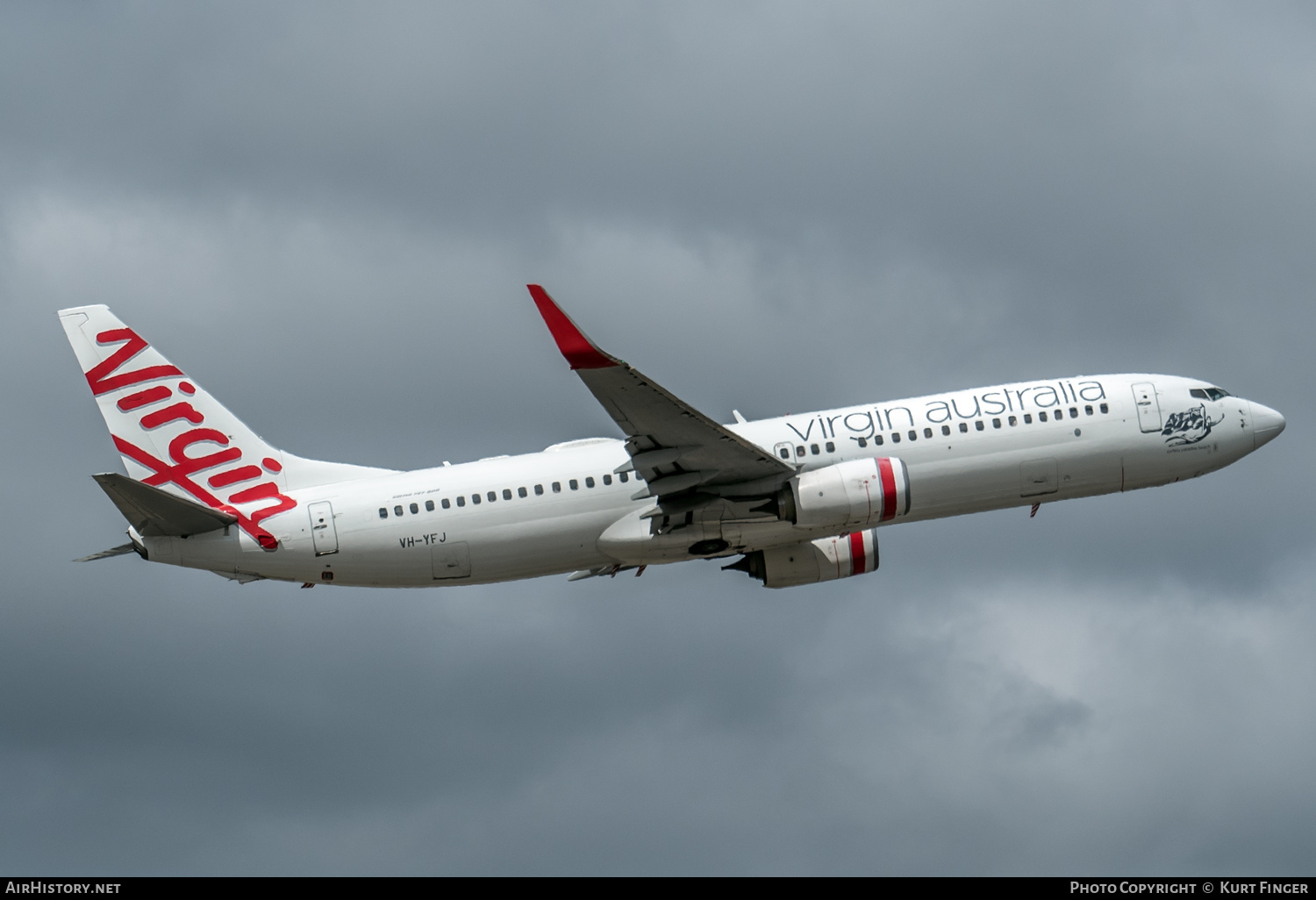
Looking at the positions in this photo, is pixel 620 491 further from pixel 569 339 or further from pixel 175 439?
pixel 175 439

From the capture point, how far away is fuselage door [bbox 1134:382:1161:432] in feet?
201

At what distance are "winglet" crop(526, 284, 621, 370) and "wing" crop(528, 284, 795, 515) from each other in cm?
3

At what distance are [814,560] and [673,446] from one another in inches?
399

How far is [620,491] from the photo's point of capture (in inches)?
2312

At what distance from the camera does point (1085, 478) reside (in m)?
60.6

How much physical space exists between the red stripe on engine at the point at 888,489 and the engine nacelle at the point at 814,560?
6.56m

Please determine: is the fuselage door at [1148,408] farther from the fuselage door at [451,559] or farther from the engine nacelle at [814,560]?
the fuselage door at [451,559]

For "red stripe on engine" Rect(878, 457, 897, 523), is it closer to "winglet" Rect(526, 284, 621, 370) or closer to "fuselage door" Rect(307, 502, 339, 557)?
"winglet" Rect(526, 284, 621, 370)

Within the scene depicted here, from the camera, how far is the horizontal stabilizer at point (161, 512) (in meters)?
54.3

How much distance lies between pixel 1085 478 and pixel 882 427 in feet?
25.6

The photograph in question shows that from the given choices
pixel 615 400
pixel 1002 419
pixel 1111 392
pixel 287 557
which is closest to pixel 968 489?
pixel 1002 419

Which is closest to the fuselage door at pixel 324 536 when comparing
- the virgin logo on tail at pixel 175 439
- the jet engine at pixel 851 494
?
the virgin logo on tail at pixel 175 439

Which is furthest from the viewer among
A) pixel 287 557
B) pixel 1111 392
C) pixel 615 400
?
pixel 1111 392

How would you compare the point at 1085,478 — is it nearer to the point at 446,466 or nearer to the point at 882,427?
the point at 882,427
